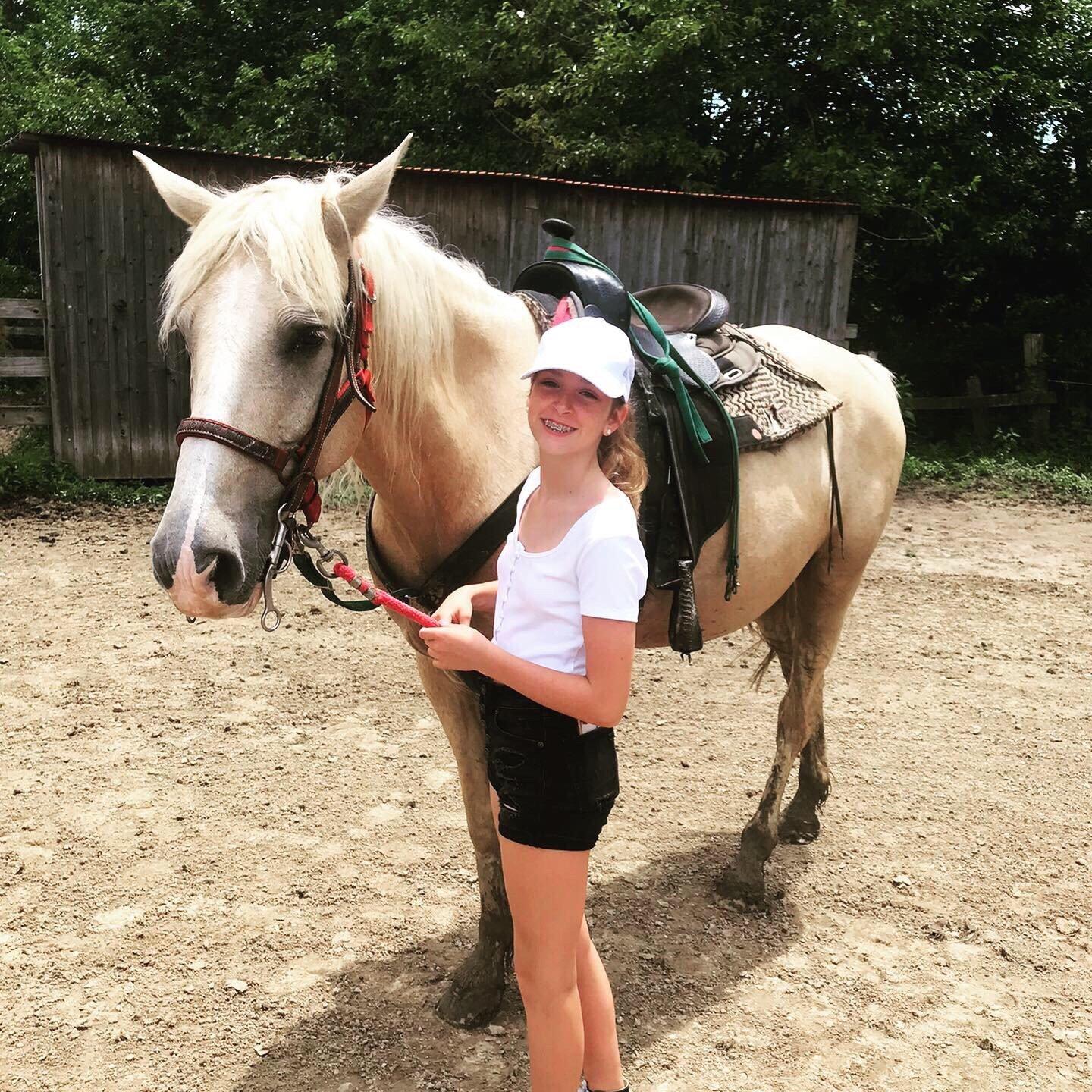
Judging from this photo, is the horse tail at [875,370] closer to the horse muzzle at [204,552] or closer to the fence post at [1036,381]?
the horse muzzle at [204,552]

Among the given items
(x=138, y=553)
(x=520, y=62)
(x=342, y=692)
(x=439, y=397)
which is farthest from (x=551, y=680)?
(x=520, y=62)

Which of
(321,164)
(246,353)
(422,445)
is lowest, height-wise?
(422,445)

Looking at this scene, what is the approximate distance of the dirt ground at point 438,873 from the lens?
228cm

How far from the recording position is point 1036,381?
37.7ft

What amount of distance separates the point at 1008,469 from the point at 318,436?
9859 millimetres

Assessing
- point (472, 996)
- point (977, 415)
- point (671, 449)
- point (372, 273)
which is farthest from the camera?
point (977, 415)

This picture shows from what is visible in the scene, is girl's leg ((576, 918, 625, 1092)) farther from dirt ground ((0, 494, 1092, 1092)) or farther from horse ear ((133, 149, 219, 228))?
horse ear ((133, 149, 219, 228))

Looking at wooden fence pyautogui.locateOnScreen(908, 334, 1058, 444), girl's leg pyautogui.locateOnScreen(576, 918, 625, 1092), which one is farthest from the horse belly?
wooden fence pyautogui.locateOnScreen(908, 334, 1058, 444)

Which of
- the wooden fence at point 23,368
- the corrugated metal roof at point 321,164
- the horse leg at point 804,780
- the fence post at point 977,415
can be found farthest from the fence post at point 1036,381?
the wooden fence at point 23,368

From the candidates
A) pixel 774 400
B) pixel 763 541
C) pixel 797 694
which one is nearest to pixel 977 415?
pixel 797 694

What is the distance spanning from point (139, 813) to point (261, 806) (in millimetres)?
412

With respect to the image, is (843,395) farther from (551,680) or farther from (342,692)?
(342,692)

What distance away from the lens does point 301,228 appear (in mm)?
1714

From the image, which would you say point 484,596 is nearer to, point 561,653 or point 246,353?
point 561,653
